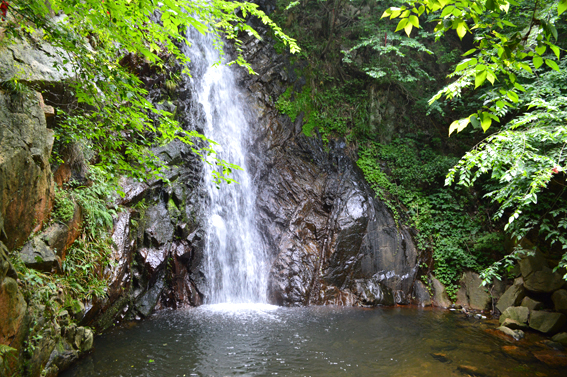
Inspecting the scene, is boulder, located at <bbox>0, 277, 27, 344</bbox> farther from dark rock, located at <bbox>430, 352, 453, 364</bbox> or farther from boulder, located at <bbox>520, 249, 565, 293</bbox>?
boulder, located at <bbox>520, 249, 565, 293</bbox>

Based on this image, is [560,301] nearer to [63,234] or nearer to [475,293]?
[475,293]

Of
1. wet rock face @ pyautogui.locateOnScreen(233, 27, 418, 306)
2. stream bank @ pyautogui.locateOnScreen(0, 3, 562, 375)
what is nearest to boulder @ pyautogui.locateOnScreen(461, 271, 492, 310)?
stream bank @ pyautogui.locateOnScreen(0, 3, 562, 375)

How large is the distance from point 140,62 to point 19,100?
5.08m

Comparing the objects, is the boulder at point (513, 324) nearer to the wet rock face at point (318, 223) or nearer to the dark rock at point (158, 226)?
the wet rock face at point (318, 223)

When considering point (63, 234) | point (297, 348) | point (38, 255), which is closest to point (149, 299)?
point (63, 234)

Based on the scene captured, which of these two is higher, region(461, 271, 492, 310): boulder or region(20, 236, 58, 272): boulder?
region(20, 236, 58, 272): boulder

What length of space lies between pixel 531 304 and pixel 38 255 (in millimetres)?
9383

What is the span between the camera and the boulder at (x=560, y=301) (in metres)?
6.39

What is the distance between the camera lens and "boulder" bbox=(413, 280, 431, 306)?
29.8 ft

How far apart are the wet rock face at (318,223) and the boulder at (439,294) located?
2.10 feet

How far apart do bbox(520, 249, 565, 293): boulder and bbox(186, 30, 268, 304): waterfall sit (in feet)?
21.6

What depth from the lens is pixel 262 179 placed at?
1070cm

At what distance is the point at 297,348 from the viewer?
530 centimetres

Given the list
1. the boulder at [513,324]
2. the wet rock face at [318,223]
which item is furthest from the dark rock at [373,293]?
the boulder at [513,324]
